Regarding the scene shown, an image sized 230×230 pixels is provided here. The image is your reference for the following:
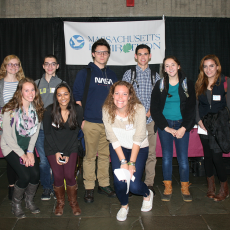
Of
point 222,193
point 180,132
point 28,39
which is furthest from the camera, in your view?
point 28,39

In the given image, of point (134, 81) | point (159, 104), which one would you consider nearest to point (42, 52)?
point (134, 81)

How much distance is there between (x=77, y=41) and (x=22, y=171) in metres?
3.51

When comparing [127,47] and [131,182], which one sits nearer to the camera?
[131,182]

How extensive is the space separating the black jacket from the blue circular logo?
2930mm

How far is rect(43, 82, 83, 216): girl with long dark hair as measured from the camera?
2428 mm

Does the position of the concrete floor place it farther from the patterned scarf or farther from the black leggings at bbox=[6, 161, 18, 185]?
the patterned scarf

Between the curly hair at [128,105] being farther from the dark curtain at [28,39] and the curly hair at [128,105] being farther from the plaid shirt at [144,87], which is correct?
the dark curtain at [28,39]

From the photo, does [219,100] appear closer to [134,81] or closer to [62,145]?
[134,81]

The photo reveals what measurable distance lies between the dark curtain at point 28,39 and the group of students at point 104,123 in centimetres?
268

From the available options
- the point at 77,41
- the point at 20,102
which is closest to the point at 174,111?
the point at 20,102

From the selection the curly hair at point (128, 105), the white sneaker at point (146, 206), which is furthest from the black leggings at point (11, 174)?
the white sneaker at point (146, 206)

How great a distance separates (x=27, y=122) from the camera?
2.43 m

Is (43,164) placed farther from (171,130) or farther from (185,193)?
(185,193)

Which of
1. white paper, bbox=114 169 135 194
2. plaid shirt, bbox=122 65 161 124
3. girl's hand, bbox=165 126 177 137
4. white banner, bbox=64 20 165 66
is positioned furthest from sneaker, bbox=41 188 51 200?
white banner, bbox=64 20 165 66
